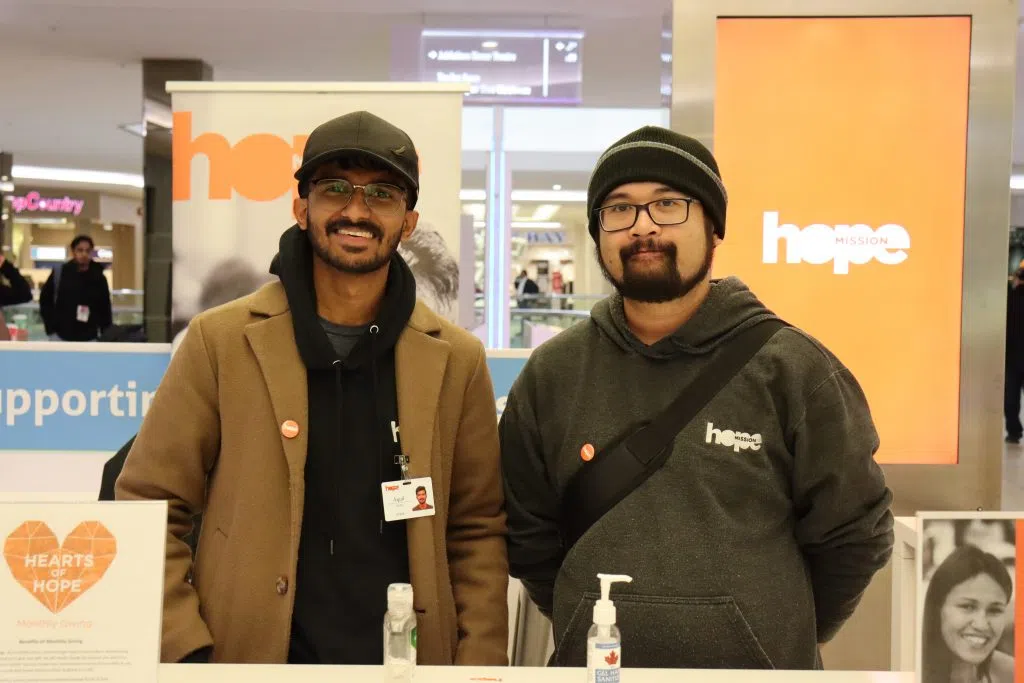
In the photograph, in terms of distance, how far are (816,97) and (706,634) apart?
2.04 metres

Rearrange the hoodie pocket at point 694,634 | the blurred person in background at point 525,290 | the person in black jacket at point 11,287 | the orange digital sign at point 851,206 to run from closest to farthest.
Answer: the hoodie pocket at point 694,634
the orange digital sign at point 851,206
the person in black jacket at point 11,287
the blurred person in background at point 525,290

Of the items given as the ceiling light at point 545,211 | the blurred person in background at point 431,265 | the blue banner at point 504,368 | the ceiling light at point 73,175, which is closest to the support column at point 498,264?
the blurred person in background at point 431,265

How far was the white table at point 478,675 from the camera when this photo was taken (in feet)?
4.58

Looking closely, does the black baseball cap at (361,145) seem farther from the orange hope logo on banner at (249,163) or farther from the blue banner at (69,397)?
the orange hope logo on banner at (249,163)

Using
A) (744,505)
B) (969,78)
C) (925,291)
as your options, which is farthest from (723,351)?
(969,78)

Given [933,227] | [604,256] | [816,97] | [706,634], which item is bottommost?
[706,634]

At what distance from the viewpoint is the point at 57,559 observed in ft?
4.18

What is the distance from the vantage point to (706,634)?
1511mm

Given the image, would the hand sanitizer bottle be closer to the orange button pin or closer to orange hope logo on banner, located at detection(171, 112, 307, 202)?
the orange button pin

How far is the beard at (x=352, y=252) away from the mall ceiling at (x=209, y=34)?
482 centimetres

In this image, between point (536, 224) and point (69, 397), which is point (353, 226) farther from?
point (536, 224)

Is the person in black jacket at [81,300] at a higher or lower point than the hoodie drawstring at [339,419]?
higher

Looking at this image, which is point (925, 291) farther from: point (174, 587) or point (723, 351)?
point (174, 587)

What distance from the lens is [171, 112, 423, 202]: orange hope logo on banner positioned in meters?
3.34
